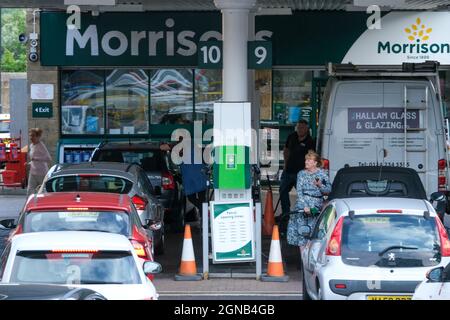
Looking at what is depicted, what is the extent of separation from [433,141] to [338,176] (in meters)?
2.41

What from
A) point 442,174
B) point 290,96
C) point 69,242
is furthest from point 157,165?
point 69,242

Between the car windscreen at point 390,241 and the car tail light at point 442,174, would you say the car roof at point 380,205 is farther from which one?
the car tail light at point 442,174

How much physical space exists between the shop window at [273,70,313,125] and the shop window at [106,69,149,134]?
10.6 feet

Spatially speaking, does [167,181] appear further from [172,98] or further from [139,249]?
[172,98]

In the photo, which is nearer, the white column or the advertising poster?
the advertising poster

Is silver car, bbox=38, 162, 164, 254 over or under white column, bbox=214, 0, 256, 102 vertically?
under

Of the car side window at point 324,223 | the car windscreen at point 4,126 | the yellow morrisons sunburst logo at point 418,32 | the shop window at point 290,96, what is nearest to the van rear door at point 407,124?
the car side window at point 324,223

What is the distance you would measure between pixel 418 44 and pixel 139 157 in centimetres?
811

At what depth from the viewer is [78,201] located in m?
13.0

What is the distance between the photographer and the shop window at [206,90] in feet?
87.3

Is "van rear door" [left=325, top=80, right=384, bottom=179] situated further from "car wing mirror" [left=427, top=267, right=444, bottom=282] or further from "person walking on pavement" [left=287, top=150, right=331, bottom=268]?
"car wing mirror" [left=427, top=267, right=444, bottom=282]

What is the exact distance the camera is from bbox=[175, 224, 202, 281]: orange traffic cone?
1547cm

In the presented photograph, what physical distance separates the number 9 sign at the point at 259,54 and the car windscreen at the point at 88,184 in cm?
291

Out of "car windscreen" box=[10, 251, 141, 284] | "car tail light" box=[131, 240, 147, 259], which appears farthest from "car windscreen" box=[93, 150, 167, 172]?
"car windscreen" box=[10, 251, 141, 284]
